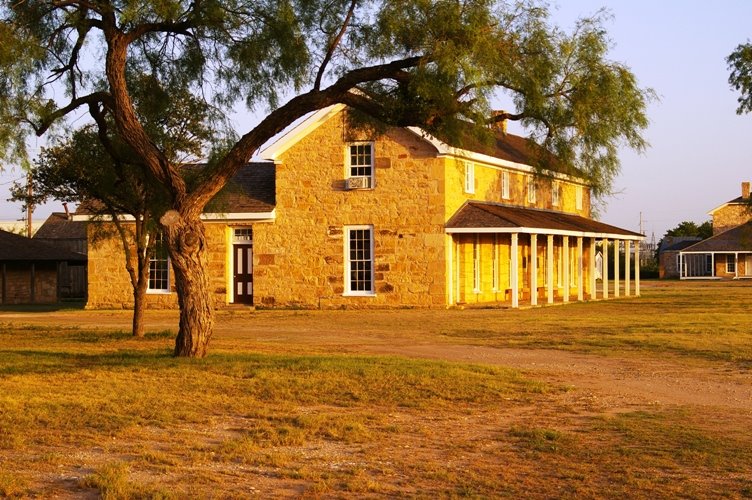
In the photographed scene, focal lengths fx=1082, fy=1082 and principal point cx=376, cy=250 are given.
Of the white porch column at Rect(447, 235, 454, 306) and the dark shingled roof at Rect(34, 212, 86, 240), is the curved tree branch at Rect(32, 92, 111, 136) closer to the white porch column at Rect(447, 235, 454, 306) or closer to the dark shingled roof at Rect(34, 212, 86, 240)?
the white porch column at Rect(447, 235, 454, 306)

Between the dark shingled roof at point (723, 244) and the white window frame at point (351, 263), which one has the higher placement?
the dark shingled roof at point (723, 244)

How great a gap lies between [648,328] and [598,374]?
28.1 ft

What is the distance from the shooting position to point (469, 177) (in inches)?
1357

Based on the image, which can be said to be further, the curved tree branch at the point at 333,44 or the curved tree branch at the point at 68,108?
the curved tree branch at the point at 68,108

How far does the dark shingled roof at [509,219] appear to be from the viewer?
3203 cm

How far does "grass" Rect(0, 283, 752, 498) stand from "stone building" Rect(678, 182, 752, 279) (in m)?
55.9

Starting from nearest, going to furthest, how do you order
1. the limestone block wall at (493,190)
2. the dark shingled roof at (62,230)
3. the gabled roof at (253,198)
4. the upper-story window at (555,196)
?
1. the limestone block wall at (493,190)
2. the gabled roof at (253,198)
3. the upper-story window at (555,196)
4. the dark shingled roof at (62,230)

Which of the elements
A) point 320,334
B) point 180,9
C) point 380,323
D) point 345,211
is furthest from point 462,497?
point 345,211

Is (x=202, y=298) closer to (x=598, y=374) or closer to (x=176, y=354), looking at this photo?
(x=176, y=354)

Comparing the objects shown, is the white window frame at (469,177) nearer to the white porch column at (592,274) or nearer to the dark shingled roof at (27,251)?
the white porch column at (592,274)

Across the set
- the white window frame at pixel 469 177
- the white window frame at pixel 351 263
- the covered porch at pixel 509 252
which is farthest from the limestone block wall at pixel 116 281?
the white window frame at pixel 469 177

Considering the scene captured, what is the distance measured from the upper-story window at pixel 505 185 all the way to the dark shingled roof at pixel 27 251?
18381 millimetres

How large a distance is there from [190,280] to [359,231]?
683 inches

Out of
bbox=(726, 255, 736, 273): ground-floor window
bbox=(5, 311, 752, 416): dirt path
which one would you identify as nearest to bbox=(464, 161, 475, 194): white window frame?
bbox=(5, 311, 752, 416): dirt path
